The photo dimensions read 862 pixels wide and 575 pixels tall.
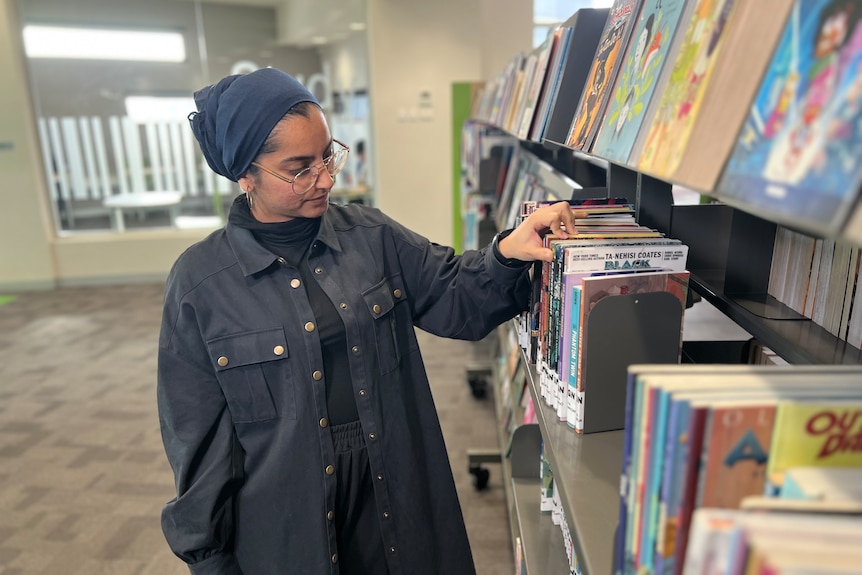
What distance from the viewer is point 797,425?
54cm

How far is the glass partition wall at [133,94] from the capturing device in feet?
19.7

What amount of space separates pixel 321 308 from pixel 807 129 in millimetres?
1018

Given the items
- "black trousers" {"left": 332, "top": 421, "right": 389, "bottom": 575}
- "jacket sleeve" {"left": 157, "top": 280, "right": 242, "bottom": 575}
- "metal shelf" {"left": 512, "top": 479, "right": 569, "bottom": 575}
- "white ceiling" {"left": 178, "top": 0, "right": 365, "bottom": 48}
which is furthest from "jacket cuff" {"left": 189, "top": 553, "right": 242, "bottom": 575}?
"white ceiling" {"left": 178, "top": 0, "right": 365, "bottom": 48}

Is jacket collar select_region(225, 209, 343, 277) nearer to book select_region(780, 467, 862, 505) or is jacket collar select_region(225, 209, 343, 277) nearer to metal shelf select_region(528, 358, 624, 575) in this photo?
metal shelf select_region(528, 358, 624, 575)

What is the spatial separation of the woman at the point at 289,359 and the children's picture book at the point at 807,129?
2.02ft

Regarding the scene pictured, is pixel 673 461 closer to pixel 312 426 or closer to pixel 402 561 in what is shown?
pixel 312 426

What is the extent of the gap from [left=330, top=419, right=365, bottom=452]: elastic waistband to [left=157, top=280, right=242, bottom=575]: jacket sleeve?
23cm

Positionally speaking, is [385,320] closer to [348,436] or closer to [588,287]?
[348,436]

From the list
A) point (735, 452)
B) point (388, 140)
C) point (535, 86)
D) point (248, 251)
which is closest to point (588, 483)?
point (735, 452)

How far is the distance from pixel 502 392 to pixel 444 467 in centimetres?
138

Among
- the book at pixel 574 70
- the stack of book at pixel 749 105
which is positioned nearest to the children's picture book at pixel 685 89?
the stack of book at pixel 749 105

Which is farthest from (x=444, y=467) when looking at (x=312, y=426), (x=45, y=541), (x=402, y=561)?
(x=45, y=541)

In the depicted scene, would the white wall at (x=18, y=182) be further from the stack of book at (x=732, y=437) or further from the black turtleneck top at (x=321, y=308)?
the stack of book at (x=732, y=437)

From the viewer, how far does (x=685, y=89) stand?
2.35 ft
